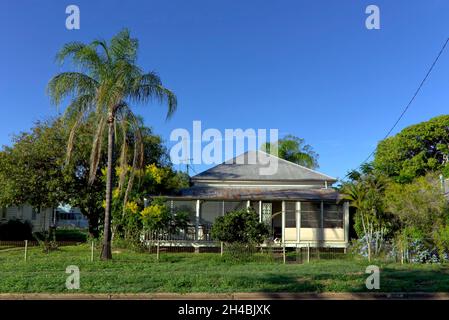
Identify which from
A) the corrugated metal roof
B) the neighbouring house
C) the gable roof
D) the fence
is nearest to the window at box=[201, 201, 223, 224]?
the corrugated metal roof

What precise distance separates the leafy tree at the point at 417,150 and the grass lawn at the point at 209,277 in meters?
19.1

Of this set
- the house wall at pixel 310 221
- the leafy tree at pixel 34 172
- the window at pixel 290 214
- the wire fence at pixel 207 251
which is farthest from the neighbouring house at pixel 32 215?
the window at pixel 290 214

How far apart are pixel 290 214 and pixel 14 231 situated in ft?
61.3

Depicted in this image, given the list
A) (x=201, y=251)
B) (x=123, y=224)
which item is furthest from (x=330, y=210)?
(x=123, y=224)

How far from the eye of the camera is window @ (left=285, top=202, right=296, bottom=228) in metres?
22.2

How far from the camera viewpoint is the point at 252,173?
25688mm

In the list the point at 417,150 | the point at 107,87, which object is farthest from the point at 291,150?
the point at 107,87

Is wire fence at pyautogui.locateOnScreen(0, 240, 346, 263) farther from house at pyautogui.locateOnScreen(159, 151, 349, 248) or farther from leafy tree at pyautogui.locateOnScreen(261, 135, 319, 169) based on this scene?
leafy tree at pyautogui.locateOnScreen(261, 135, 319, 169)

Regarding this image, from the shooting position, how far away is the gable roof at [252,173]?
2498 cm

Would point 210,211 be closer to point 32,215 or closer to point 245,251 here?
point 245,251

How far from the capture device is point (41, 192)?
2361cm

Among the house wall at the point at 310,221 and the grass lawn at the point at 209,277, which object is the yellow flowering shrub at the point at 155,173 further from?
the grass lawn at the point at 209,277

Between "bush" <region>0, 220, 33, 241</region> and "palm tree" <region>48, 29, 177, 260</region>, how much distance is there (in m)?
15.7
